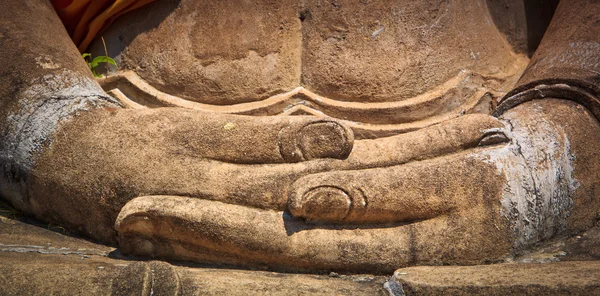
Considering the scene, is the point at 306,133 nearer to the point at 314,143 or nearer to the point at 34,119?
the point at 314,143

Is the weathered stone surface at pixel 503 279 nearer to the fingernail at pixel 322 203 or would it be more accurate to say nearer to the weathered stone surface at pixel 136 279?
the weathered stone surface at pixel 136 279

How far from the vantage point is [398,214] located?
1.97m

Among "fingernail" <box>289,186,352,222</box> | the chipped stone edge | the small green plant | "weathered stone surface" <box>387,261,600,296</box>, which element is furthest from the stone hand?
the small green plant

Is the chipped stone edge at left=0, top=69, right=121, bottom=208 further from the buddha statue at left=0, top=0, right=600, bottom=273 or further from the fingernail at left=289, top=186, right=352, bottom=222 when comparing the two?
the fingernail at left=289, top=186, right=352, bottom=222

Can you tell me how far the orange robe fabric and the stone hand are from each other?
98 centimetres

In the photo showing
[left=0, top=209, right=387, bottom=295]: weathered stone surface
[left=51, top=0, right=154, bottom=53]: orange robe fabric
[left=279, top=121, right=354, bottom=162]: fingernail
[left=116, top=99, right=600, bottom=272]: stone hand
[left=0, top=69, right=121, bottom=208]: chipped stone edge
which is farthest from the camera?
[left=51, top=0, right=154, bottom=53]: orange robe fabric

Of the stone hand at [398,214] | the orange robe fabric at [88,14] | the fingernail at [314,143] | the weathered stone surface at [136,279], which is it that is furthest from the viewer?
the orange robe fabric at [88,14]

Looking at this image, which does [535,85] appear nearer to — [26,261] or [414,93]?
[414,93]

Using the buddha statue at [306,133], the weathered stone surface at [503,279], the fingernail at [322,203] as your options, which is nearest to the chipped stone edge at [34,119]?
the buddha statue at [306,133]

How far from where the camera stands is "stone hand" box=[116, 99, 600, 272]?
1935 millimetres

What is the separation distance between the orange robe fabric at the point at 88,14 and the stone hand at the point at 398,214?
983mm

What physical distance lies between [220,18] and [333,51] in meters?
0.48

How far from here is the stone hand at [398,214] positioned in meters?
1.93

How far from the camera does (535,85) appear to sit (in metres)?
2.31
